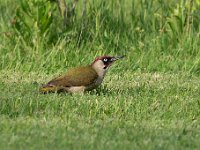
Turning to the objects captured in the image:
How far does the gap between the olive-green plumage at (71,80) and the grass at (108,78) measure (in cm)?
16

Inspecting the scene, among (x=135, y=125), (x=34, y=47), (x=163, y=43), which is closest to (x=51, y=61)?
(x=34, y=47)

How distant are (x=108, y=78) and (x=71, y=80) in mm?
1476

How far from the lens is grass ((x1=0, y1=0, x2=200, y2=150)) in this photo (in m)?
7.03

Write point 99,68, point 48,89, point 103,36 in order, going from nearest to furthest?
point 48,89 < point 99,68 < point 103,36

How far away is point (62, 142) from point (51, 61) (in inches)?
179

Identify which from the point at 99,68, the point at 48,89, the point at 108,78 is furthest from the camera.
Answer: the point at 108,78

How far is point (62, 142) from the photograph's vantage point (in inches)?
264

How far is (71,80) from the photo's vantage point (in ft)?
30.1

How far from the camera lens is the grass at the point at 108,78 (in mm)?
7027

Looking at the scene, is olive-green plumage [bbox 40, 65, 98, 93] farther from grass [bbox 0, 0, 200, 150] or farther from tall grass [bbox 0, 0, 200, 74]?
tall grass [bbox 0, 0, 200, 74]

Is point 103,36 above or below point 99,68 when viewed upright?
below

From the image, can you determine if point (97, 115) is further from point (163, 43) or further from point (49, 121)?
point (163, 43)

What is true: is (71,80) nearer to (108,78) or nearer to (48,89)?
(48,89)

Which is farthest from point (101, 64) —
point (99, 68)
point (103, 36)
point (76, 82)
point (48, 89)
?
point (103, 36)
